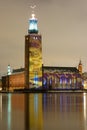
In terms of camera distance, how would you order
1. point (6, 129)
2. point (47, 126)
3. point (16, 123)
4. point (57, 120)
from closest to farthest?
1. point (6, 129)
2. point (47, 126)
3. point (16, 123)
4. point (57, 120)

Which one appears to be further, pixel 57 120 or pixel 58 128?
pixel 57 120

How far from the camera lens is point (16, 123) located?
116 ft

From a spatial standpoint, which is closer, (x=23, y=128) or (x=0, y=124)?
(x=23, y=128)

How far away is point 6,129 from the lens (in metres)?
31.1

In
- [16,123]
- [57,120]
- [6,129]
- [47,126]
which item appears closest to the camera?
[6,129]

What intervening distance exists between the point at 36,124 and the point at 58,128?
2911mm

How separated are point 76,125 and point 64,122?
257 centimetres

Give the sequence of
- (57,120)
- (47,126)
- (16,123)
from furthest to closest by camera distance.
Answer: (57,120) < (16,123) < (47,126)

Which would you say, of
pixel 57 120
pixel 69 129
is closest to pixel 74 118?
pixel 57 120

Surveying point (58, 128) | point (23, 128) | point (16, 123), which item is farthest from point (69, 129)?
point (16, 123)

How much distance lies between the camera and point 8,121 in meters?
37.1

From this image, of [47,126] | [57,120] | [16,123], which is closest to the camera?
[47,126]

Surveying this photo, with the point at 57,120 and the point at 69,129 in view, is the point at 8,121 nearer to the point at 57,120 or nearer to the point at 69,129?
the point at 57,120

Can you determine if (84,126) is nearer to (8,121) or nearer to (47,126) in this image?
(47,126)
